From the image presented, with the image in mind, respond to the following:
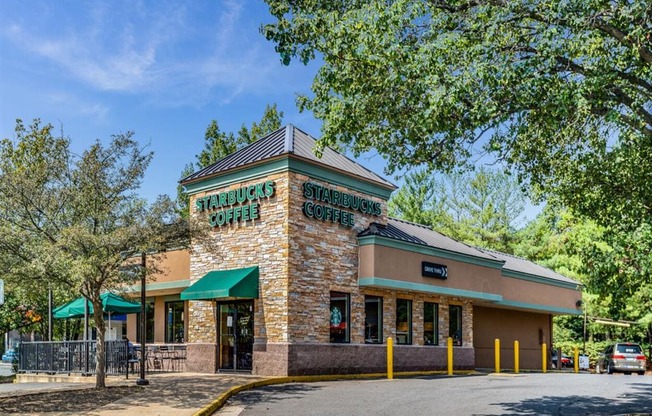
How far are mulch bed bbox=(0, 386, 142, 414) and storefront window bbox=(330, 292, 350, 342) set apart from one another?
7206 millimetres

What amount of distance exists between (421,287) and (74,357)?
11.8 m

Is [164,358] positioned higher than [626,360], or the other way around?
[164,358]

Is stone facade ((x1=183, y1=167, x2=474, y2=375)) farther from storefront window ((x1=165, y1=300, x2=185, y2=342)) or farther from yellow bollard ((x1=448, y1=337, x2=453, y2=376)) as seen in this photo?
storefront window ((x1=165, y1=300, x2=185, y2=342))

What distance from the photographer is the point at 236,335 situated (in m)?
23.3

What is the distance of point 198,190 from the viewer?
24922 millimetres

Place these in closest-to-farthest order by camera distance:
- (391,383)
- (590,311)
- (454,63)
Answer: (454,63) < (391,383) < (590,311)

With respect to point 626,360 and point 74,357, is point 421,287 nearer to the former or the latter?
point 74,357

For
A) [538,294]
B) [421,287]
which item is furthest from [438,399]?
[538,294]

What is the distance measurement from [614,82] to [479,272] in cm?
1690

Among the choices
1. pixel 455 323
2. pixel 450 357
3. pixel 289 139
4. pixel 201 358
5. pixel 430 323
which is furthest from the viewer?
pixel 455 323

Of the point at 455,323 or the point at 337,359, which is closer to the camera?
the point at 337,359

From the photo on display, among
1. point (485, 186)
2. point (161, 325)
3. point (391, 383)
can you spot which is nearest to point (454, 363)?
point (391, 383)

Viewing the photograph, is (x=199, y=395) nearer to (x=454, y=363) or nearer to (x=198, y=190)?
(x=198, y=190)

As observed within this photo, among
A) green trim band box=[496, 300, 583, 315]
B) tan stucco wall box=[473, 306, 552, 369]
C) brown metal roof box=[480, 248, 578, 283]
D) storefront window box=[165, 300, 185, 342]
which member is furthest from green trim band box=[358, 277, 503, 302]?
storefront window box=[165, 300, 185, 342]
